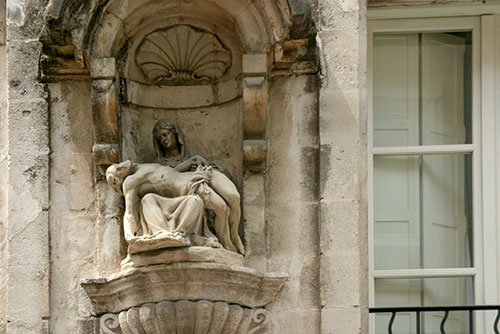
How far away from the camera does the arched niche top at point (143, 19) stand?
11516 mm

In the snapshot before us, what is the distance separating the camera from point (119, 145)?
38.6 feet

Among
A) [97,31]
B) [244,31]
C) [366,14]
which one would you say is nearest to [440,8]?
[366,14]

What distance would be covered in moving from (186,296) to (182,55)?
156cm

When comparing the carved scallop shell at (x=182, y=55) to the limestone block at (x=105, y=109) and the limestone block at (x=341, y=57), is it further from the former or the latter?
the limestone block at (x=341, y=57)

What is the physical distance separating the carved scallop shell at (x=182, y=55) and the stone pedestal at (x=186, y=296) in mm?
1324

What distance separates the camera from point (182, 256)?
1136 cm

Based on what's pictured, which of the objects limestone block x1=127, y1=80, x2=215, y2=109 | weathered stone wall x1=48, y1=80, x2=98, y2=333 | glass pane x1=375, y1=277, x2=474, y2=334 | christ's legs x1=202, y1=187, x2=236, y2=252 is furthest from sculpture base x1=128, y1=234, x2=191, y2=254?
glass pane x1=375, y1=277, x2=474, y2=334

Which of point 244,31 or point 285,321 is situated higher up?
point 244,31

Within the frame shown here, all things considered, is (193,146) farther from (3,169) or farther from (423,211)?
(423,211)

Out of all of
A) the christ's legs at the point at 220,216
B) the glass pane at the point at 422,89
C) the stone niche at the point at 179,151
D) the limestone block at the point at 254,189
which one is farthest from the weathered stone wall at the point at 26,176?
the glass pane at the point at 422,89

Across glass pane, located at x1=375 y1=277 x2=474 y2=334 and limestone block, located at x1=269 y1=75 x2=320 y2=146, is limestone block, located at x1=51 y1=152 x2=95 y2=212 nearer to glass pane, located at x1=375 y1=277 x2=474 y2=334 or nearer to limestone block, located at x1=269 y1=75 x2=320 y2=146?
limestone block, located at x1=269 y1=75 x2=320 y2=146

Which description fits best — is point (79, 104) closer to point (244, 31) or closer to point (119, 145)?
point (119, 145)

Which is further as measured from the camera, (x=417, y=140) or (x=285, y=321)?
(x=417, y=140)

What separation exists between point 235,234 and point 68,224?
1.03 metres
